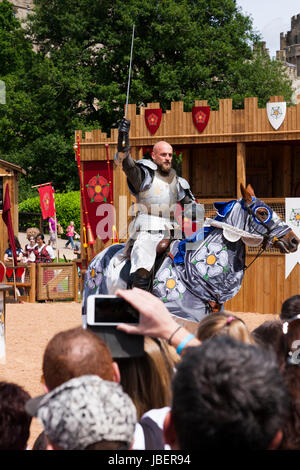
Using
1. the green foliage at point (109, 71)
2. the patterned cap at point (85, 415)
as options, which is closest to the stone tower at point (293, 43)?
the green foliage at point (109, 71)

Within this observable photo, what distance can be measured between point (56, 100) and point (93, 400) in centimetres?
3155

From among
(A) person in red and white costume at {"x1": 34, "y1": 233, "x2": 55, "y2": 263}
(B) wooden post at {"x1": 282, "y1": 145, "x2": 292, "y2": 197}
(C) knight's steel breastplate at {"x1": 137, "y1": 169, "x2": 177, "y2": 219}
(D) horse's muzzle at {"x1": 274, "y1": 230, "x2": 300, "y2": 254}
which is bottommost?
(A) person in red and white costume at {"x1": 34, "y1": 233, "x2": 55, "y2": 263}

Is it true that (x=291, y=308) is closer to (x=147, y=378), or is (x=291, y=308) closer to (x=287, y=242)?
(x=147, y=378)

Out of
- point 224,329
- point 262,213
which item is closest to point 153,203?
point 262,213

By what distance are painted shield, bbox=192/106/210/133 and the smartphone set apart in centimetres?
1098

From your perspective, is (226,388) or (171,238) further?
(171,238)

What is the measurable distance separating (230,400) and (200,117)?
465 inches

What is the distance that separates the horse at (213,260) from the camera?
602 cm

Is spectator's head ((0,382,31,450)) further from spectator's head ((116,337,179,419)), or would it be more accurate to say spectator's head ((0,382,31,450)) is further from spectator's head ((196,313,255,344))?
spectator's head ((196,313,255,344))

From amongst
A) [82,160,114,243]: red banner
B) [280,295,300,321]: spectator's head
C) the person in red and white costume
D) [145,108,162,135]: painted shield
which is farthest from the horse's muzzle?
the person in red and white costume

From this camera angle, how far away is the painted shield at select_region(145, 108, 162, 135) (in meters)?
13.1
